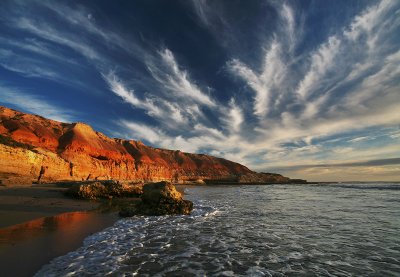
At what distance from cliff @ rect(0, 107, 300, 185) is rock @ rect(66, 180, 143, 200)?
885 cm

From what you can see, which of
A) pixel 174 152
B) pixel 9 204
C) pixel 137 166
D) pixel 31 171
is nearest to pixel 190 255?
pixel 9 204

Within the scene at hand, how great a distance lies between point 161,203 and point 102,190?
8143mm

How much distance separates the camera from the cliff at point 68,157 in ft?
86.4

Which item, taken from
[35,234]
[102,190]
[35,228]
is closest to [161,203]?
[35,228]

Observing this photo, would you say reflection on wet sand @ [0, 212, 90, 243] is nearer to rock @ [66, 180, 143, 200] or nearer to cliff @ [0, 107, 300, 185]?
rock @ [66, 180, 143, 200]

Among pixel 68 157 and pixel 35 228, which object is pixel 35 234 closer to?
pixel 35 228

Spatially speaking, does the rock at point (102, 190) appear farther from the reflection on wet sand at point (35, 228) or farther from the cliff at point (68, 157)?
the cliff at point (68, 157)

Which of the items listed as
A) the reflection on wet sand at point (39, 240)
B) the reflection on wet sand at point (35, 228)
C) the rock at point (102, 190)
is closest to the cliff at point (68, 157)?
the rock at point (102, 190)

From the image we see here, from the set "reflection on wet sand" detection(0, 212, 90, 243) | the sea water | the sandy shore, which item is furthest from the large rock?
"reflection on wet sand" detection(0, 212, 90, 243)

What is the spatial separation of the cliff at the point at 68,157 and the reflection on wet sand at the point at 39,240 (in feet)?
56.2

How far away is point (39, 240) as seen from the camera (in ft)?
20.5

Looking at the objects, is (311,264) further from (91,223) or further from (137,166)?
(137,166)

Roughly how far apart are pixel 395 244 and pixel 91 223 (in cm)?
1004

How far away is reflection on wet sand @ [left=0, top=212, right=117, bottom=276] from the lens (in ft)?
14.9
